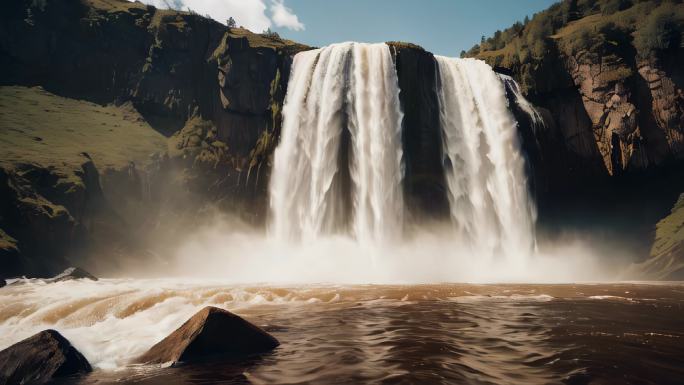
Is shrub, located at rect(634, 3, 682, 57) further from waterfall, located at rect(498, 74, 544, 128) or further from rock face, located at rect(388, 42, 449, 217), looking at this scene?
rock face, located at rect(388, 42, 449, 217)

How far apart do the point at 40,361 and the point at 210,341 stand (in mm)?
2311

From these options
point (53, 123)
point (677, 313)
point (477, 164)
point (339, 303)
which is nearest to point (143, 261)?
point (53, 123)

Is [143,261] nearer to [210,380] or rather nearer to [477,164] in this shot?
[477,164]

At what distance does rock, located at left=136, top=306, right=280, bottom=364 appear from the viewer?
638 centimetres

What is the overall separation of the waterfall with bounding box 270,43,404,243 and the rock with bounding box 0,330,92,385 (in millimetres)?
21635

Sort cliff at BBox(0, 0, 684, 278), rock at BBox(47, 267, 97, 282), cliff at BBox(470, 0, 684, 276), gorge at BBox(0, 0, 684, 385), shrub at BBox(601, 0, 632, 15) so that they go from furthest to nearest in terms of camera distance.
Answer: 1. shrub at BBox(601, 0, 632, 15)
2. cliff at BBox(470, 0, 684, 276)
3. cliff at BBox(0, 0, 684, 278)
4. gorge at BBox(0, 0, 684, 385)
5. rock at BBox(47, 267, 97, 282)

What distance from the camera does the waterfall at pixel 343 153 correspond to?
1091 inches

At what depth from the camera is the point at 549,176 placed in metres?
32.3

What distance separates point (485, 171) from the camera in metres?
28.9

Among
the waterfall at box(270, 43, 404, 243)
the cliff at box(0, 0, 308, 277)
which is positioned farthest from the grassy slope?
the waterfall at box(270, 43, 404, 243)

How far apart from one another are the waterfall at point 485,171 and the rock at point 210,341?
23.2 metres

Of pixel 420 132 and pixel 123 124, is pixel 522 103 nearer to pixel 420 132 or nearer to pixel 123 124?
pixel 420 132

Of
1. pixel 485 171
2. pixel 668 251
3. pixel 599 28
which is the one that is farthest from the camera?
pixel 599 28

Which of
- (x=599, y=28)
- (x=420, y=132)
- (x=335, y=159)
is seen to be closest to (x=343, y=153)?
(x=335, y=159)
